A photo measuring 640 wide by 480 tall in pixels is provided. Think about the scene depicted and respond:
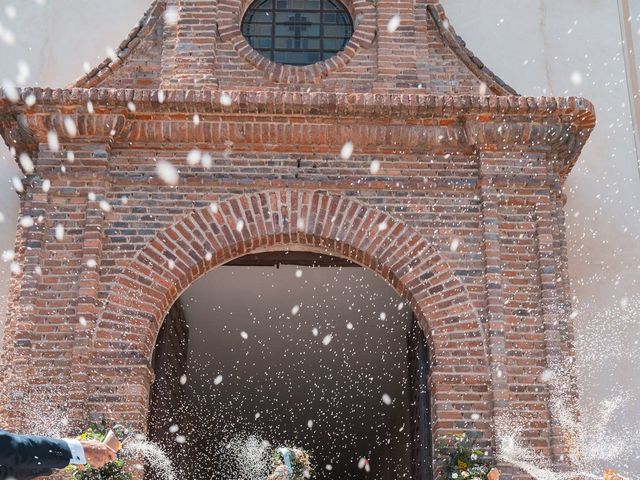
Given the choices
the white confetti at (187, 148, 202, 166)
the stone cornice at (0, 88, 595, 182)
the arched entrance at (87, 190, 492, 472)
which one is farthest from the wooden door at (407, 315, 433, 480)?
the white confetti at (187, 148, 202, 166)

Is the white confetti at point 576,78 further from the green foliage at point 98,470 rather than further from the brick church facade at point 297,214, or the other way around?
the green foliage at point 98,470

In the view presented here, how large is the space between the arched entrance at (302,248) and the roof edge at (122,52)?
1769mm

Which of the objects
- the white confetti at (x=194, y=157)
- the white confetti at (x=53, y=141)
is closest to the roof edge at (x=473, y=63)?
the white confetti at (x=194, y=157)

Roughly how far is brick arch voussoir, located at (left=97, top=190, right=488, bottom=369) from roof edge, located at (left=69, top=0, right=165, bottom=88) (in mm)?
1748

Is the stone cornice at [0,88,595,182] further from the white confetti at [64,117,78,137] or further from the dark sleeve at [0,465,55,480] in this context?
the dark sleeve at [0,465,55,480]

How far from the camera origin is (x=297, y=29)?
35.2ft

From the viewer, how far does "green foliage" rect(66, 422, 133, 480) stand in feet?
26.6

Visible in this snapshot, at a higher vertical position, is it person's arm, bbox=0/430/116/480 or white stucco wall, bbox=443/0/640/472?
white stucco wall, bbox=443/0/640/472

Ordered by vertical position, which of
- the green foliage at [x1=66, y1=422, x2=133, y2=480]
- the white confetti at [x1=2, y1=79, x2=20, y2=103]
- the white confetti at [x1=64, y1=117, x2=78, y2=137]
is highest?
the white confetti at [x1=2, y1=79, x2=20, y2=103]

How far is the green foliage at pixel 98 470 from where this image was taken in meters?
8.10

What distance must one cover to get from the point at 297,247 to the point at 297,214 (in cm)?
42

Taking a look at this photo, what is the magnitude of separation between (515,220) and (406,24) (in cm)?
234

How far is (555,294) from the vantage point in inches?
357

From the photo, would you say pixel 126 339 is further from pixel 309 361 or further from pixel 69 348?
pixel 309 361
